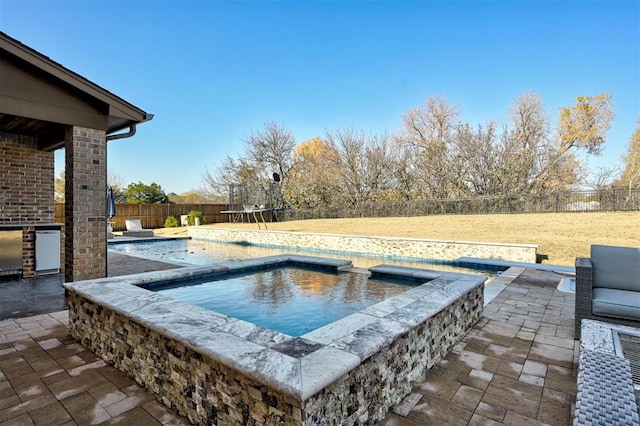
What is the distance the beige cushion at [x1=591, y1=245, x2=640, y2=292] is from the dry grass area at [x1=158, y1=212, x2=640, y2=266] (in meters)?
5.93

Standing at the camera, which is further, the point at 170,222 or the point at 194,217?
the point at 170,222

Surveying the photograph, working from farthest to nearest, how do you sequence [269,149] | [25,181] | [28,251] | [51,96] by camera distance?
1. [269,149]
2. [25,181]
3. [28,251]
4. [51,96]

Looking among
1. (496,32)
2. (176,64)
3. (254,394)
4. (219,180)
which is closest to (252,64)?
(176,64)

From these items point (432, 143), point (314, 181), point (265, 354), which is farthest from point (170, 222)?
point (265, 354)

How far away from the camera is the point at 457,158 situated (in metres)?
19.3

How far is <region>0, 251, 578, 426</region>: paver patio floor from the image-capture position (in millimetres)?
2107

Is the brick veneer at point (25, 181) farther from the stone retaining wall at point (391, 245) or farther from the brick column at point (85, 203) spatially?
the stone retaining wall at point (391, 245)

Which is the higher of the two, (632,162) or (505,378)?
(632,162)

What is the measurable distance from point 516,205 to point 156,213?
2062 cm

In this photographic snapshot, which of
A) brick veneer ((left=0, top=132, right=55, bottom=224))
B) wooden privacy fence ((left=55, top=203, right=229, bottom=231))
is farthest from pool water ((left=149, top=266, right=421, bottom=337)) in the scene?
wooden privacy fence ((left=55, top=203, right=229, bottom=231))

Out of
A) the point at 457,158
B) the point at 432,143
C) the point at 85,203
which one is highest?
the point at 432,143

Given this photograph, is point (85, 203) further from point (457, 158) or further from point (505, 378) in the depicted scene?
point (457, 158)

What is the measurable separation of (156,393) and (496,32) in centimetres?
1393

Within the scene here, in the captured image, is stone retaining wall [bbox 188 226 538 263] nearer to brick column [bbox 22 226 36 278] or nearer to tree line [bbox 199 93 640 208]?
tree line [bbox 199 93 640 208]
